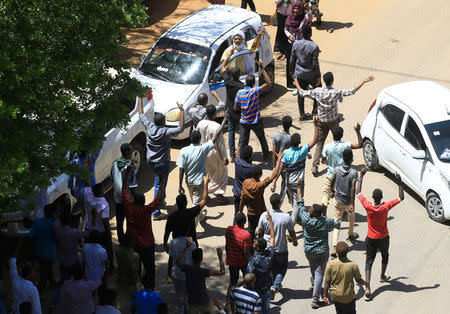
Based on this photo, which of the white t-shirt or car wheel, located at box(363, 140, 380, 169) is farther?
car wheel, located at box(363, 140, 380, 169)

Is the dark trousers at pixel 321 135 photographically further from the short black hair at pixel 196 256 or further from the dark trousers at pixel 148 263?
the short black hair at pixel 196 256

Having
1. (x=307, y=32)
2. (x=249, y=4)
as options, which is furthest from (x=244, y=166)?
(x=249, y=4)

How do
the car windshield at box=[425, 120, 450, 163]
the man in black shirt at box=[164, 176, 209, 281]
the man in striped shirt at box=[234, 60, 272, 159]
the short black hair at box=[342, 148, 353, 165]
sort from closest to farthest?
1. the man in black shirt at box=[164, 176, 209, 281]
2. the short black hair at box=[342, 148, 353, 165]
3. the car windshield at box=[425, 120, 450, 163]
4. the man in striped shirt at box=[234, 60, 272, 159]

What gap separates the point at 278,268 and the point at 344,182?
191 cm

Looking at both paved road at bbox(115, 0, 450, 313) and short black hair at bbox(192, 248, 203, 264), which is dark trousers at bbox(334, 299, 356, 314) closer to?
paved road at bbox(115, 0, 450, 313)

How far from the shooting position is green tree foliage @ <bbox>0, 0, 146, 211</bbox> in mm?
9516

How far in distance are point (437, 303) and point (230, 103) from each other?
5.68 m

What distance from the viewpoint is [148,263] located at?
11852 millimetres

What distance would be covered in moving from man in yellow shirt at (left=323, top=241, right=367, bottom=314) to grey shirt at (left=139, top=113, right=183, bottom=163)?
390cm

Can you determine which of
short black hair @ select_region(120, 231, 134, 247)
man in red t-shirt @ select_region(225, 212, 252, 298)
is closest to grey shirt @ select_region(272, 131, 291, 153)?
man in red t-shirt @ select_region(225, 212, 252, 298)

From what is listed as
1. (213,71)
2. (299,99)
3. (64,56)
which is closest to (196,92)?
(213,71)

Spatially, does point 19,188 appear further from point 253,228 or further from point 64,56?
point 253,228

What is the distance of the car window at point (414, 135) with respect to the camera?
47.0 feet

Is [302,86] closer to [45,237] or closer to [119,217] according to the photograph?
[119,217]
